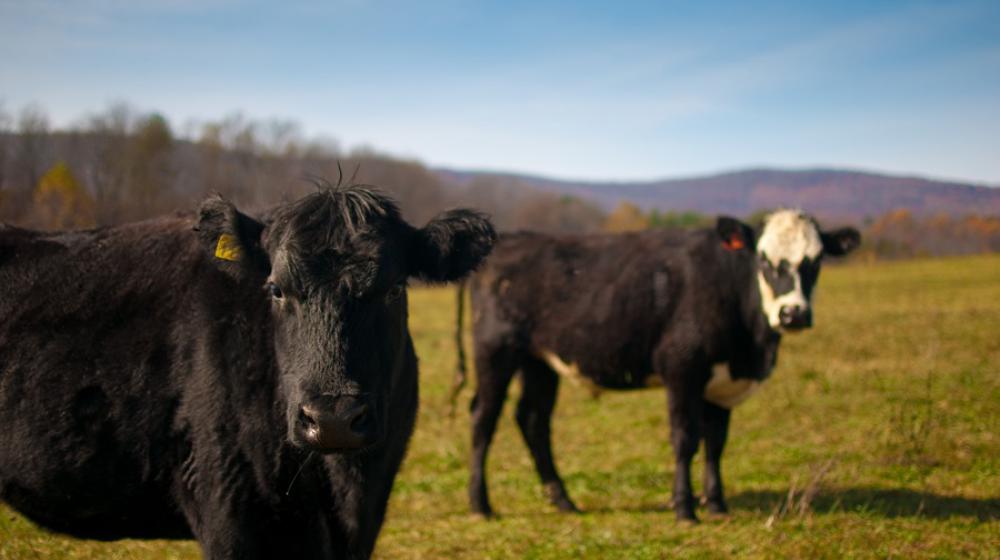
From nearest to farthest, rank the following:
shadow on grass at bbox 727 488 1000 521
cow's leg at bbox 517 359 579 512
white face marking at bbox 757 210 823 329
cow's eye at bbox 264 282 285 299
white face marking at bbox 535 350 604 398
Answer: cow's eye at bbox 264 282 285 299, shadow on grass at bbox 727 488 1000 521, white face marking at bbox 757 210 823 329, cow's leg at bbox 517 359 579 512, white face marking at bbox 535 350 604 398

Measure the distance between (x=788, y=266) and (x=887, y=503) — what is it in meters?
2.29

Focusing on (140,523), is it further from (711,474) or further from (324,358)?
(711,474)

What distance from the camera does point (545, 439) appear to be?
811 cm

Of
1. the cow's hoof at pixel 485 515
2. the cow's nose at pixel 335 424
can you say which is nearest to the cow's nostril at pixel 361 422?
the cow's nose at pixel 335 424

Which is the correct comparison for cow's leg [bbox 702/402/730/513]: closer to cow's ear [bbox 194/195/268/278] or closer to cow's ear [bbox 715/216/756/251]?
cow's ear [bbox 715/216/756/251]

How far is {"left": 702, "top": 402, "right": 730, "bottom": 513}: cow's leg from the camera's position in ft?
23.3

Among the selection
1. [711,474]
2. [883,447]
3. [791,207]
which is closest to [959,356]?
[883,447]

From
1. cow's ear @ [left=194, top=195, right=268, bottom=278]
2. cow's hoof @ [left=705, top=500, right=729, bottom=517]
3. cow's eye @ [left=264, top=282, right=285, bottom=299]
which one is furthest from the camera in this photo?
cow's hoof @ [left=705, top=500, right=729, bottom=517]

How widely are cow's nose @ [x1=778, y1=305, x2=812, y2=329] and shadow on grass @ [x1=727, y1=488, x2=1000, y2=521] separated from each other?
154 cm

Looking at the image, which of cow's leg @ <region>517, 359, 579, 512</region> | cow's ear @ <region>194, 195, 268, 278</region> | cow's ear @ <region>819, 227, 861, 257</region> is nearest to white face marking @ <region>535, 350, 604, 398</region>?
cow's leg @ <region>517, 359, 579, 512</region>

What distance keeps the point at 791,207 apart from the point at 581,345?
2683mm

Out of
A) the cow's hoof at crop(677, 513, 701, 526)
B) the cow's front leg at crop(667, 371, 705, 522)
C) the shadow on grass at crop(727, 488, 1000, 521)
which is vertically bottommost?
the cow's hoof at crop(677, 513, 701, 526)

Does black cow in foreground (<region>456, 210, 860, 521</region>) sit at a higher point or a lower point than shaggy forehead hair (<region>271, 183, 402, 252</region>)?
lower

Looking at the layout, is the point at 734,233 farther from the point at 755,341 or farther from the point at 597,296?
the point at 597,296
